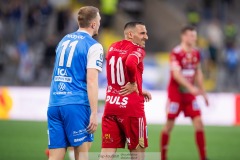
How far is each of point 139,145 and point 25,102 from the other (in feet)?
38.2

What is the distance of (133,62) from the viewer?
8102 mm

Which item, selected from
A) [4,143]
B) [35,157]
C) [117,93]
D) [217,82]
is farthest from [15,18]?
[117,93]

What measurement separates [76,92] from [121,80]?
43.2 inches

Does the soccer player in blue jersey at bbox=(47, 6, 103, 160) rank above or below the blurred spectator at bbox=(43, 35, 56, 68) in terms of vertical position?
below

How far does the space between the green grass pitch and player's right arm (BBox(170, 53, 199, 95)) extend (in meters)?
1.28

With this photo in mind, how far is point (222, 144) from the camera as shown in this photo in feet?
46.7

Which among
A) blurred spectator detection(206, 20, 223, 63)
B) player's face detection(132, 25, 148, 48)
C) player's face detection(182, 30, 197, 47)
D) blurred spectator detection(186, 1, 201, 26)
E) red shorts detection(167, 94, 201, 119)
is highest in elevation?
blurred spectator detection(186, 1, 201, 26)

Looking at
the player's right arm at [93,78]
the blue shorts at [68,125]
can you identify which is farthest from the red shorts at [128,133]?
the player's right arm at [93,78]

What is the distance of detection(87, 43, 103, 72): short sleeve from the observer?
735cm

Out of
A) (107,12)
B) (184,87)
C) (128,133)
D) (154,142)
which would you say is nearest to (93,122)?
(128,133)

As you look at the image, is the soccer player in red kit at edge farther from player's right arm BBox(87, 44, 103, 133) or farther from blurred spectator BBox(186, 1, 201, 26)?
blurred spectator BBox(186, 1, 201, 26)

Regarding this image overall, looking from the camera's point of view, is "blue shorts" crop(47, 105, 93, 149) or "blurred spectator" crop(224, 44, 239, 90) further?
"blurred spectator" crop(224, 44, 239, 90)

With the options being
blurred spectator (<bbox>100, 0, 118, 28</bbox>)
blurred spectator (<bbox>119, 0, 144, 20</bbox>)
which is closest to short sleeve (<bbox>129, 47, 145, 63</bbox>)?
blurred spectator (<bbox>100, 0, 118, 28</bbox>)

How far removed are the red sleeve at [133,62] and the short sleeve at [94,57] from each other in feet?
2.52
